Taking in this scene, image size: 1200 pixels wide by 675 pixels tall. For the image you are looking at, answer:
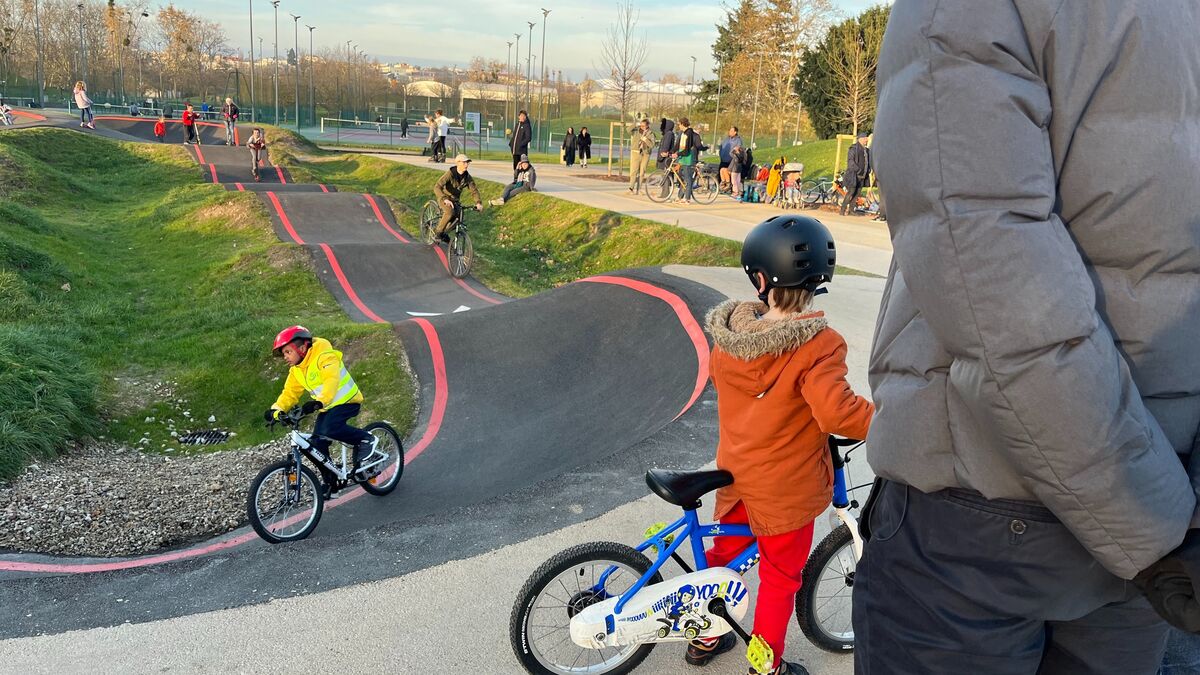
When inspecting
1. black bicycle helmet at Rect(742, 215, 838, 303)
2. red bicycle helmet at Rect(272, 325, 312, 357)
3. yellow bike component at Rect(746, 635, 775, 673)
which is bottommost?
yellow bike component at Rect(746, 635, 775, 673)

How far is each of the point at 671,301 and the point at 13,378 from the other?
21.7ft

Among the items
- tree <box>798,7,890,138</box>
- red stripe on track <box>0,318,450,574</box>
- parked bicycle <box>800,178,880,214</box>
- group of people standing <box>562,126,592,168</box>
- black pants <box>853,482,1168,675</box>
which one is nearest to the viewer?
black pants <box>853,482,1168,675</box>

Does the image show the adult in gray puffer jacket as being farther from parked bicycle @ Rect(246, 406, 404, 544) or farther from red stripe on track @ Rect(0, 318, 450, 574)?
parked bicycle @ Rect(246, 406, 404, 544)

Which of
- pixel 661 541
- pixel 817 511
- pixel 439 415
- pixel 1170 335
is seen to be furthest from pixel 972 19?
pixel 439 415

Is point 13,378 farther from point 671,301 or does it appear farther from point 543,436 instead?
point 671,301

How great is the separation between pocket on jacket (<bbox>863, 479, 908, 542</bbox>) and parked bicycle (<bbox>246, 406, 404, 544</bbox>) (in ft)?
16.0

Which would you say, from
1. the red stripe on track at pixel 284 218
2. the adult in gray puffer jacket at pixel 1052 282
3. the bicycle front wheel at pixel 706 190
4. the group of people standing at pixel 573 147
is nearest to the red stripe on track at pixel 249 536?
the adult in gray puffer jacket at pixel 1052 282

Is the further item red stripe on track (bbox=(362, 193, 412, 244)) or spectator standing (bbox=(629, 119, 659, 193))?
spectator standing (bbox=(629, 119, 659, 193))

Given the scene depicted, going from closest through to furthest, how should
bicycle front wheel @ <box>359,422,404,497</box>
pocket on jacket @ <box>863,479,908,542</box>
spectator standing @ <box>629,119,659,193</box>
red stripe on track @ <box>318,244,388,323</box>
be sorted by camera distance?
pocket on jacket @ <box>863,479,908,542</box> < bicycle front wheel @ <box>359,422,404,497</box> < red stripe on track @ <box>318,244,388,323</box> < spectator standing @ <box>629,119,659,193</box>

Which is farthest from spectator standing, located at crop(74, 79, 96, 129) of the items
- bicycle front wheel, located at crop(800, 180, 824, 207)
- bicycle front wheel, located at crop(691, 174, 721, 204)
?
bicycle front wheel, located at crop(800, 180, 824, 207)

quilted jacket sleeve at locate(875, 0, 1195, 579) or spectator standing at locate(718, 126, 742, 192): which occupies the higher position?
spectator standing at locate(718, 126, 742, 192)

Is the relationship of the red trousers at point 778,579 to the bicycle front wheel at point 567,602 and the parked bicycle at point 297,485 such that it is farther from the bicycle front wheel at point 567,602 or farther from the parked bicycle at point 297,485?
the parked bicycle at point 297,485

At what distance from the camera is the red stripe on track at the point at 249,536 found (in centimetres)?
496

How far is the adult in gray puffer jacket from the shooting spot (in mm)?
1371
